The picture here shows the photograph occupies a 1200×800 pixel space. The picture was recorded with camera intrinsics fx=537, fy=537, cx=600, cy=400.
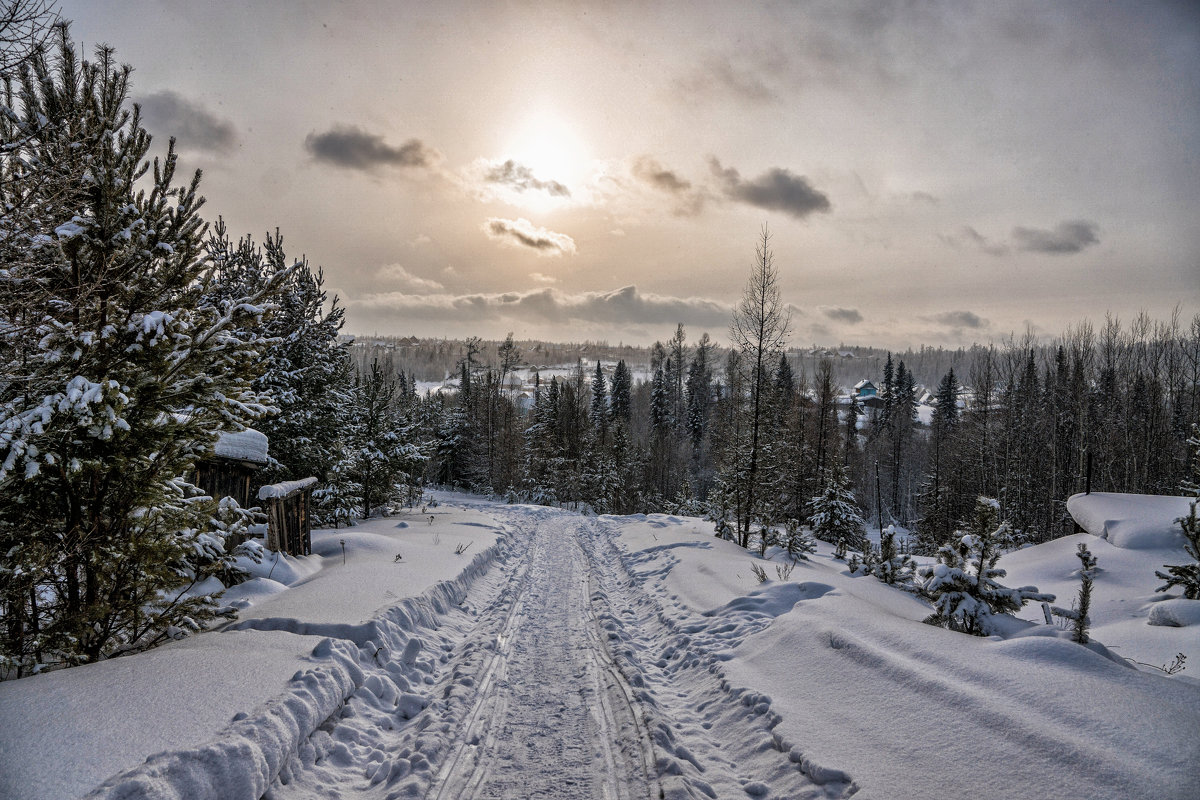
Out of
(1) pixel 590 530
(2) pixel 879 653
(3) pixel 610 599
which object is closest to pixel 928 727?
(2) pixel 879 653

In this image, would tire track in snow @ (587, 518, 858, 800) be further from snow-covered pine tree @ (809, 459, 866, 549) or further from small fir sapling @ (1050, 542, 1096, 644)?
snow-covered pine tree @ (809, 459, 866, 549)

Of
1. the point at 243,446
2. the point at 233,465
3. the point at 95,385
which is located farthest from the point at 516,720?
the point at 233,465

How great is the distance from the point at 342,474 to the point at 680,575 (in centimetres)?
1036

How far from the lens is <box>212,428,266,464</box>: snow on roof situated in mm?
8492

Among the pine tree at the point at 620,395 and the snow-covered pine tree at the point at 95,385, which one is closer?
the snow-covered pine tree at the point at 95,385

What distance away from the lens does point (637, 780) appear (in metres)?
4.17

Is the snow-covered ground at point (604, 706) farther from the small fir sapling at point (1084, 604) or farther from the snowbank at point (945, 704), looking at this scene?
the small fir sapling at point (1084, 604)

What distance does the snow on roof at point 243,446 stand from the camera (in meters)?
8.49

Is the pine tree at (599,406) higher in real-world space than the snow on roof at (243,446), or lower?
lower

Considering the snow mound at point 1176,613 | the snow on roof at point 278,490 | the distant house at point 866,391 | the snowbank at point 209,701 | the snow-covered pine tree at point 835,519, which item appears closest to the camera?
the snowbank at point 209,701

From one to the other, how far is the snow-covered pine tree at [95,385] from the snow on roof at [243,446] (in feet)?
8.48

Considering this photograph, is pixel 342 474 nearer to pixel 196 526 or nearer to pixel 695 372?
pixel 196 526

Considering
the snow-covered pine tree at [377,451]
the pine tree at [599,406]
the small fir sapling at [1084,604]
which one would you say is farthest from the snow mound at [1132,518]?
the pine tree at [599,406]

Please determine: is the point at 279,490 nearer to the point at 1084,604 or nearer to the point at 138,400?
the point at 138,400
